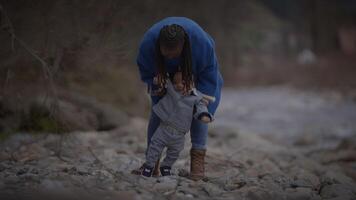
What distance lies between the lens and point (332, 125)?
12766 mm

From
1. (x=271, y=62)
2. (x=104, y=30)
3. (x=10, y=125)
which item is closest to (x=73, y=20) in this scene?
(x=104, y=30)

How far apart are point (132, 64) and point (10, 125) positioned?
3.64m

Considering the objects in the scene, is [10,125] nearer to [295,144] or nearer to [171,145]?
[171,145]

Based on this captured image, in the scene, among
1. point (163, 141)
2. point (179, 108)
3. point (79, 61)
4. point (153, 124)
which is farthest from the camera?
point (79, 61)

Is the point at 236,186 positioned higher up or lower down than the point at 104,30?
lower down

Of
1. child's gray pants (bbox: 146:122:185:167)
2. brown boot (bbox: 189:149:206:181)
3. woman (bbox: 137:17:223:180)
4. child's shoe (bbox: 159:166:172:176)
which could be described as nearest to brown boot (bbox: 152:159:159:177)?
child's shoe (bbox: 159:166:172:176)

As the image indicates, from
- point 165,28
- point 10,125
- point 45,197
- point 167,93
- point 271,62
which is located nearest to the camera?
point 45,197

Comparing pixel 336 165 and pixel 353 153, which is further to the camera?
pixel 353 153

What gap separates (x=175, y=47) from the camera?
4.23 meters

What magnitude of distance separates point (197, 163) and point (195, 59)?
2.79 ft

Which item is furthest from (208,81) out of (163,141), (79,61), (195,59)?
(79,61)

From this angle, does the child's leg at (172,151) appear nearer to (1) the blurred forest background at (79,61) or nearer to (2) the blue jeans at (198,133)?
(2) the blue jeans at (198,133)

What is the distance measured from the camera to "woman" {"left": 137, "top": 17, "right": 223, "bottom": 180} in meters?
4.26

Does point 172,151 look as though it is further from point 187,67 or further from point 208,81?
point 187,67
